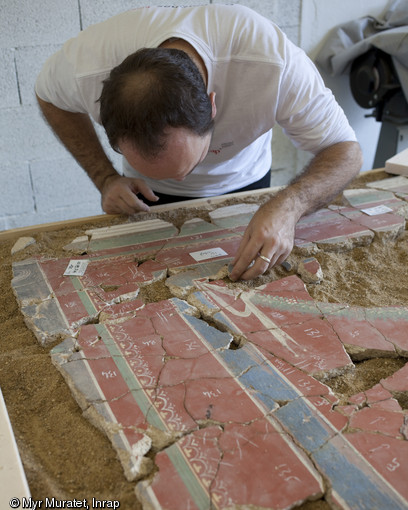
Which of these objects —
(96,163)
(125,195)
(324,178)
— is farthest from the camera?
(96,163)

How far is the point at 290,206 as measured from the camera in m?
1.80

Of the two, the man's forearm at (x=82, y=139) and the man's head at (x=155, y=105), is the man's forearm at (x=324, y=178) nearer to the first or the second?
the man's head at (x=155, y=105)

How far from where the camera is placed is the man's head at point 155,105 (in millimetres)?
1449

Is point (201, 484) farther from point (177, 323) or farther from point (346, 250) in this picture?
point (346, 250)

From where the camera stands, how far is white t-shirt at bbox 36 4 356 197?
1.75m

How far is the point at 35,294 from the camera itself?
161 cm

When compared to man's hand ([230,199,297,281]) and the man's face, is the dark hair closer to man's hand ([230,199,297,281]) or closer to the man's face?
the man's face

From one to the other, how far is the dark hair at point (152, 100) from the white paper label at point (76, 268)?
0.45 metres

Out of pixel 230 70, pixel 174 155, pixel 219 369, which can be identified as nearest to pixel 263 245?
pixel 174 155

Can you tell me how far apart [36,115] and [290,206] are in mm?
2053

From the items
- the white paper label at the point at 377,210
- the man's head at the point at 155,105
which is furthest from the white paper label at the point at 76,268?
the white paper label at the point at 377,210

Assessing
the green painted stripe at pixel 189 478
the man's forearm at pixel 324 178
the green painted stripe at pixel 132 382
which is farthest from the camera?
the man's forearm at pixel 324 178

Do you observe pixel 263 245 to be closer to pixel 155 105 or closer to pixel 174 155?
pixel 174 155

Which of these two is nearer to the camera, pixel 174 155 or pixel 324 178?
pixel 174 155
